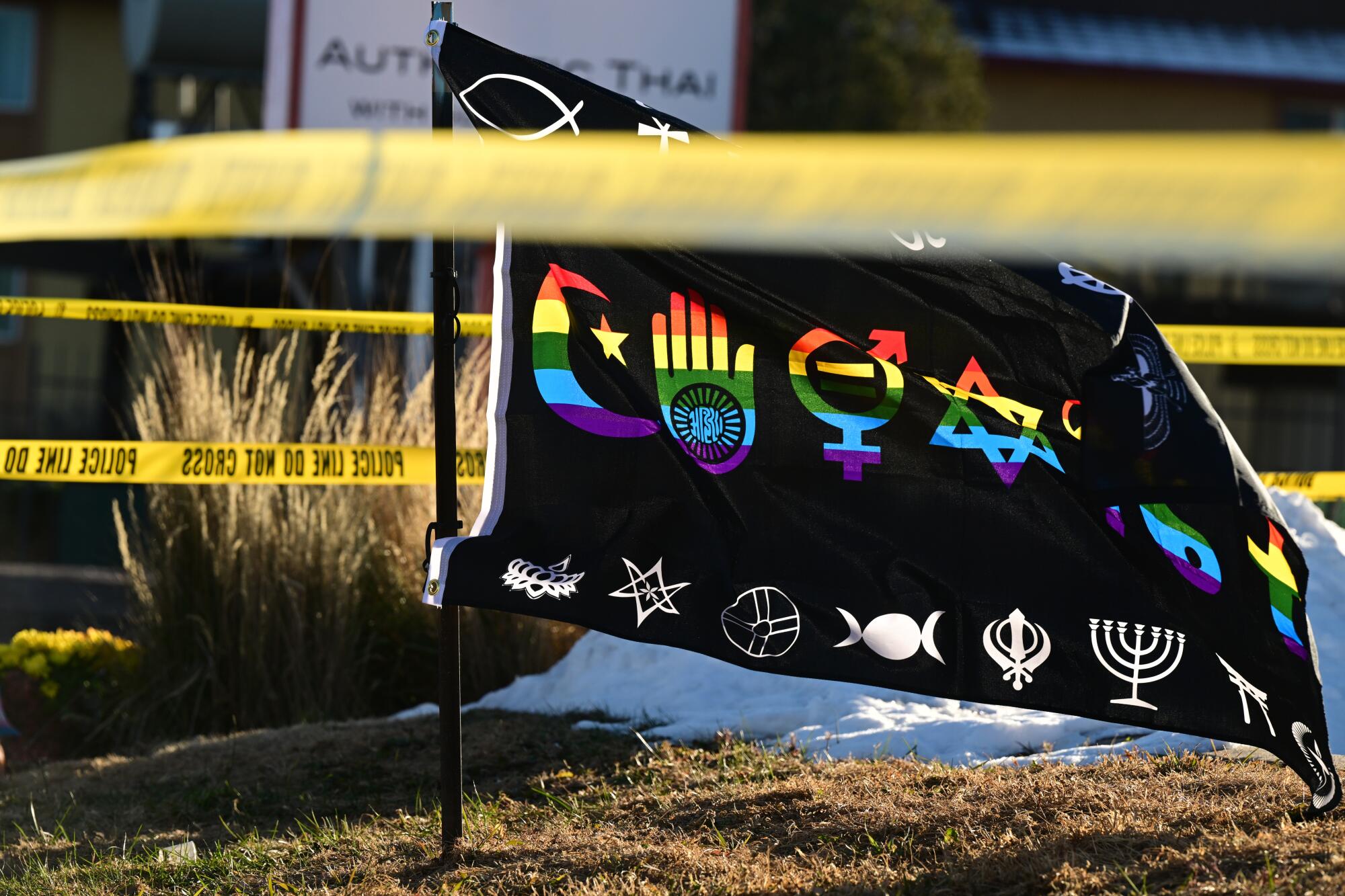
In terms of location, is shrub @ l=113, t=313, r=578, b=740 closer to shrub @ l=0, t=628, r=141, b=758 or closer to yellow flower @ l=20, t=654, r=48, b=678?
shrub @ l=0, t=628, r=141, b=758

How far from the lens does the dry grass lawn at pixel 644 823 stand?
3268 mm

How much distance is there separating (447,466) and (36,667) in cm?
350

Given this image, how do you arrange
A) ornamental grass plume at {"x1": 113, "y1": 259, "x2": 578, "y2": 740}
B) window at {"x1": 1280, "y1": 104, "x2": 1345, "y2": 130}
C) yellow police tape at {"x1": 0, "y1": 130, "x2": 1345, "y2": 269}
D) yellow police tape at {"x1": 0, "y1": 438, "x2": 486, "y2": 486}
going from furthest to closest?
window at {"x1": 1280, "y1": 104, "x2": 1345, "y2": 130}, ornamental grass plume at {"x1": 113, "y1": 259, "x2": 578, "y2": 740}, yellow police tape at {"x1": 0, "y1": 438, "x2": 486, "y2": 486}, yellow police tape at {"x1": 0, "y1": 130, "x2": 1345, "y2": 269}

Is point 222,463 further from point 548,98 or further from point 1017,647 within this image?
point 1017,647

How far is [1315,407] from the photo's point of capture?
830 inches

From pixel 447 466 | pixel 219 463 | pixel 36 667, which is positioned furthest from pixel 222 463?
pixel 447 466

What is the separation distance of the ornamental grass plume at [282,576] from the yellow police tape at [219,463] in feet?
1.10

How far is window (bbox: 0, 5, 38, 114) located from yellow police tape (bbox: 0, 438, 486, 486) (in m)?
14.7

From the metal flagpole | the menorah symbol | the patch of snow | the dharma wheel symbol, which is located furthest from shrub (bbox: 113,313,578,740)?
the menorah symbol

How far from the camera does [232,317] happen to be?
6199mm

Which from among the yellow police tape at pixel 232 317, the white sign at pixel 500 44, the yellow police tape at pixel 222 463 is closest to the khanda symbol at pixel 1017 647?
the yellow police tape at pixel 222 463

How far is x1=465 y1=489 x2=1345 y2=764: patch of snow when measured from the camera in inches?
185

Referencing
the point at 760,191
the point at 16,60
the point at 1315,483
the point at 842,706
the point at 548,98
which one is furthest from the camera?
the point at 16,60

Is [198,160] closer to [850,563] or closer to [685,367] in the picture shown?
[685,367]
